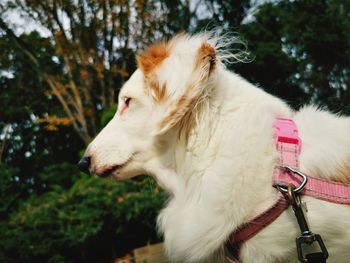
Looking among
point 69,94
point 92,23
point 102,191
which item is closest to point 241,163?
point 102,191

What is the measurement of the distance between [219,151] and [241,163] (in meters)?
0.14

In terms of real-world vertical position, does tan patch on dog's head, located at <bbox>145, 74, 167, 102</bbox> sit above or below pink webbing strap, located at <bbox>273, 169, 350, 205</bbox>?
above

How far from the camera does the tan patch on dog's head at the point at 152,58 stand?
6.85ft

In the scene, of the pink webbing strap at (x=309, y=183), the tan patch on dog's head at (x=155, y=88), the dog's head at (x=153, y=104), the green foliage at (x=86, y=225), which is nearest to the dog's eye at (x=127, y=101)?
the dog's head at (x=153, y=104)

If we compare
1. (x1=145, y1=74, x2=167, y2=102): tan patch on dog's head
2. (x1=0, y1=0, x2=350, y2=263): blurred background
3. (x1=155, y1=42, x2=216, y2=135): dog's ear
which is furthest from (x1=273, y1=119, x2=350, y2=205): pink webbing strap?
(x1=0, y1=0, x2=350, y2=263): blurred background

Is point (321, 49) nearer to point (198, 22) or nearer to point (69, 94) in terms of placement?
point (198, 22)

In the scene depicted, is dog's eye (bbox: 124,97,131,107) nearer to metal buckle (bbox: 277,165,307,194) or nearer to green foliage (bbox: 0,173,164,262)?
metal buckle (bbox: 277,165,307,194)

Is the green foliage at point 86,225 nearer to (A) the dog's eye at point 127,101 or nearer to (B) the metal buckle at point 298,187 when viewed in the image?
(A) the dog's eye at point 127,101

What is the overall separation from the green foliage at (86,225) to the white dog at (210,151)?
147 inches

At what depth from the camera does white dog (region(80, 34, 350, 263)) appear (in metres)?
1.59

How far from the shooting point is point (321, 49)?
13484 mm

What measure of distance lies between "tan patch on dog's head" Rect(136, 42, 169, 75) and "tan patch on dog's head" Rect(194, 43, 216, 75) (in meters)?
0.27

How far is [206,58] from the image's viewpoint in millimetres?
1853

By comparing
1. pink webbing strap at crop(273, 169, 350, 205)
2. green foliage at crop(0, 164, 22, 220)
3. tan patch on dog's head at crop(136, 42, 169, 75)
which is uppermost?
tan patch on dog's head at crop(136, 42, 169, 75)
